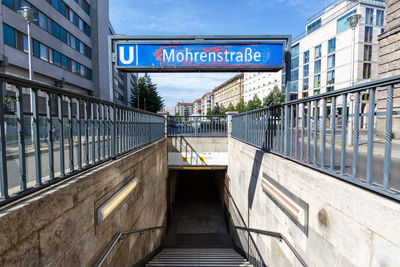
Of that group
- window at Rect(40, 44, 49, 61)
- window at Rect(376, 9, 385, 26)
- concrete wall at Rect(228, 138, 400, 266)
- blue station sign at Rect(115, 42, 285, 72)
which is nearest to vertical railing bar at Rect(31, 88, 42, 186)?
blue station sign at Rect(115, 42, 285, 72)

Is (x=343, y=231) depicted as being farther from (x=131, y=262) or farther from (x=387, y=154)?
(x=131, y=262)

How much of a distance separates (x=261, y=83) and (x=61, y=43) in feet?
149

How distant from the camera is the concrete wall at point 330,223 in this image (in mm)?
1949

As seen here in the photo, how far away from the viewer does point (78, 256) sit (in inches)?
100

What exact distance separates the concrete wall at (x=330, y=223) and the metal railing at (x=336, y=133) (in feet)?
0.55

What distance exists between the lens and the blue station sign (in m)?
5.03

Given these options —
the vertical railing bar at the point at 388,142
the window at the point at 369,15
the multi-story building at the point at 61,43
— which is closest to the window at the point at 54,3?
the multi-story building at the point at 61,43

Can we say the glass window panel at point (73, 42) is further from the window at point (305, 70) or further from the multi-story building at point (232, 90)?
the multi-story building at point (232, 90)

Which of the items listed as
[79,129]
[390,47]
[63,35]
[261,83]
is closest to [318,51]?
[261,83]

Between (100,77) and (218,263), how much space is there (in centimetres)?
3226

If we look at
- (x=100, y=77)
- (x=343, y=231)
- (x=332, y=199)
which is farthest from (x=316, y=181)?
(x=100, y=77)

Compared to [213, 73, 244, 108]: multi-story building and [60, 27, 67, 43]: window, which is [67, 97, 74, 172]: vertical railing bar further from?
[213, 73, 244, 108]: multi-story building

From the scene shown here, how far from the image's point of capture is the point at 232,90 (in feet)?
246

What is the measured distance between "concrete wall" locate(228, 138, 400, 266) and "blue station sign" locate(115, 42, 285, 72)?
7.90 ft
